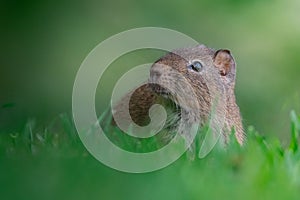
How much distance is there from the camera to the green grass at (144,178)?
196cm

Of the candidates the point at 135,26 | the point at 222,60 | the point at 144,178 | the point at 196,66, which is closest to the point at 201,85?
the point at 196,66

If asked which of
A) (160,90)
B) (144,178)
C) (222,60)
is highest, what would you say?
(222,60)

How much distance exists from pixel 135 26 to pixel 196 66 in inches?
193

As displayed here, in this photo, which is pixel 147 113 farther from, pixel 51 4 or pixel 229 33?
pixel 229 33

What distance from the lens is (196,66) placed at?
3.81 metres

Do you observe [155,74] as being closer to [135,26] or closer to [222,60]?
[222,60]

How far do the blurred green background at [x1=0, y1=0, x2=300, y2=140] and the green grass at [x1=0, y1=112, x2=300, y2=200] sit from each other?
5707mm

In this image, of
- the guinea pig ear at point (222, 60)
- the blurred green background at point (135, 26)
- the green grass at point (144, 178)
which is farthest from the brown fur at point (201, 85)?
the blurred green background at point (135, 26)

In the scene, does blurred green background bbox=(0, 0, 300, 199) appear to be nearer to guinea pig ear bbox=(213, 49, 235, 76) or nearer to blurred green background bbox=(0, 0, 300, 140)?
blurred green background bbox=(0, 0, 300, 140)

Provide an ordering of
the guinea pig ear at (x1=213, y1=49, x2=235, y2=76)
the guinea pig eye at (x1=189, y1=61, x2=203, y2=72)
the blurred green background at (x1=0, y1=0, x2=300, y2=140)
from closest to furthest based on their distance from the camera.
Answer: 1. the guinea pig eye at (x1=189, y1=61, x2=203, y2=72)
2. the guinea pig ear at (x1=213, y1=49, x2=235, y2=76)
3. the blurred green background at (x1=0, y1=0, x2=300, y2=140)

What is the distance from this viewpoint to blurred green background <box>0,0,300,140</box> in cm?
838

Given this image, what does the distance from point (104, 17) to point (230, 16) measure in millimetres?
1398

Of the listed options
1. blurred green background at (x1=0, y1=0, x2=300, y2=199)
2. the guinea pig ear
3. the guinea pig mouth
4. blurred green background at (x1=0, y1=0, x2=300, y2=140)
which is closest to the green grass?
the guinea pig mouth

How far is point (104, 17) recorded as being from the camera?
9.03 m
